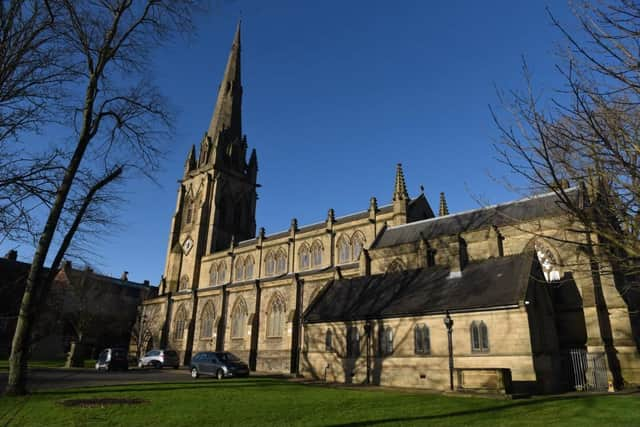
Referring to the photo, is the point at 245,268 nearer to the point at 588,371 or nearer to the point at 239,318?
the point at 239,318

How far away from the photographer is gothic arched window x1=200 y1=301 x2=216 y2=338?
43.8 m

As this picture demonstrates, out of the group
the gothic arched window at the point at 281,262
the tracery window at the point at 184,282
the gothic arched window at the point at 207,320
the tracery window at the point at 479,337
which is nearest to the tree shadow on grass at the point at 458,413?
the tracery window at the point at 479,337

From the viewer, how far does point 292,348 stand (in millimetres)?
34219

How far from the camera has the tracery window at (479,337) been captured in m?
19.4

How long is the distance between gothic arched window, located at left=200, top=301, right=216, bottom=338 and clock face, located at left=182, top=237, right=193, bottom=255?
1393 centimetres

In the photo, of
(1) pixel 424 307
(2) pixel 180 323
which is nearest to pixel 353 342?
(1) pixel 424 307

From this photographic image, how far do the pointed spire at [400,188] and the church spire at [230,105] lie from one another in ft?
101

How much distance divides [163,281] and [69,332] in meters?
15.6

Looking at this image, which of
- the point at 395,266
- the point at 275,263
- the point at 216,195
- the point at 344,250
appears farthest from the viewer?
the point at 216,195

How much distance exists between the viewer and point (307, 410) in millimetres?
12195

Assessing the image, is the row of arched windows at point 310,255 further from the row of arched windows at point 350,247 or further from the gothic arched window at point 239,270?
the gothic arched window at point 239,270

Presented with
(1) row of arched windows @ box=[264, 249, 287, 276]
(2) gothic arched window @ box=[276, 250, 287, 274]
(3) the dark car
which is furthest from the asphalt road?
(1) row of arched windows @ box=[264, 249, 287, 276]

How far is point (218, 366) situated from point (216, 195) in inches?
1414

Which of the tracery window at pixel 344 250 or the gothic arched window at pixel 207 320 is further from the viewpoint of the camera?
the gothic arched window at pixel 207 320
